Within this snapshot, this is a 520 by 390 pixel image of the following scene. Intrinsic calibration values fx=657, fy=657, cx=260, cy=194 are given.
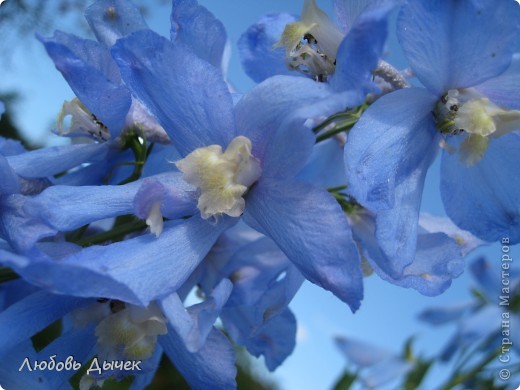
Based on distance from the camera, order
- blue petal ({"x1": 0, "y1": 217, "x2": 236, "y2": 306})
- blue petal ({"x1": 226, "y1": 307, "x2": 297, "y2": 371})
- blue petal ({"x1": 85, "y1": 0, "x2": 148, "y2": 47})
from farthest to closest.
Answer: blue petal ({"x1": 226, "y1": 307, "x2": 297, "y2": 371})
blue petal ({"x1": 85, "y1": 0, "x2": 148, "y2": 47})
blue petal ({"x1": 0, "y1": 217, "x2": 236, "y2": 306})

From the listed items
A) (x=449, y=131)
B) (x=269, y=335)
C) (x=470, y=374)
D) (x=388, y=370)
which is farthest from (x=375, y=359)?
(x=449, y=131)

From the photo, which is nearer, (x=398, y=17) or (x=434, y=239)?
(x=398, y=17)

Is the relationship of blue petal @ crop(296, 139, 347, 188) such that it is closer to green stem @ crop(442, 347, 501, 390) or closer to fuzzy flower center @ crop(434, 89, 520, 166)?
fuzzy flower center @ crop(434, 89, 520, 166)

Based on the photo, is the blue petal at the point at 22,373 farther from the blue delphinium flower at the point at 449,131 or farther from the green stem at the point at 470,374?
the green stem at the point at 470,374

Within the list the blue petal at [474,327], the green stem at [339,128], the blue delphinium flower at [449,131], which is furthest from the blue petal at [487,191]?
the blue petal at [474,327]

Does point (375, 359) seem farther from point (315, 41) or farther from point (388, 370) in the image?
point (315, 41)

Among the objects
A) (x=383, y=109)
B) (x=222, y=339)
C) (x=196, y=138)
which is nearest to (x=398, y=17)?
(x=383, y=109)

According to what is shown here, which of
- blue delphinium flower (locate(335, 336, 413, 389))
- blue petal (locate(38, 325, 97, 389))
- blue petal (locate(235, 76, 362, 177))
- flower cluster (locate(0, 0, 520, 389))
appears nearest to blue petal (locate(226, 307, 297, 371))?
flower cluster (locate(0, 0, 520, 389))

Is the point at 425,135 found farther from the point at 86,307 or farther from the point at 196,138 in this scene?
the point at 86,307
